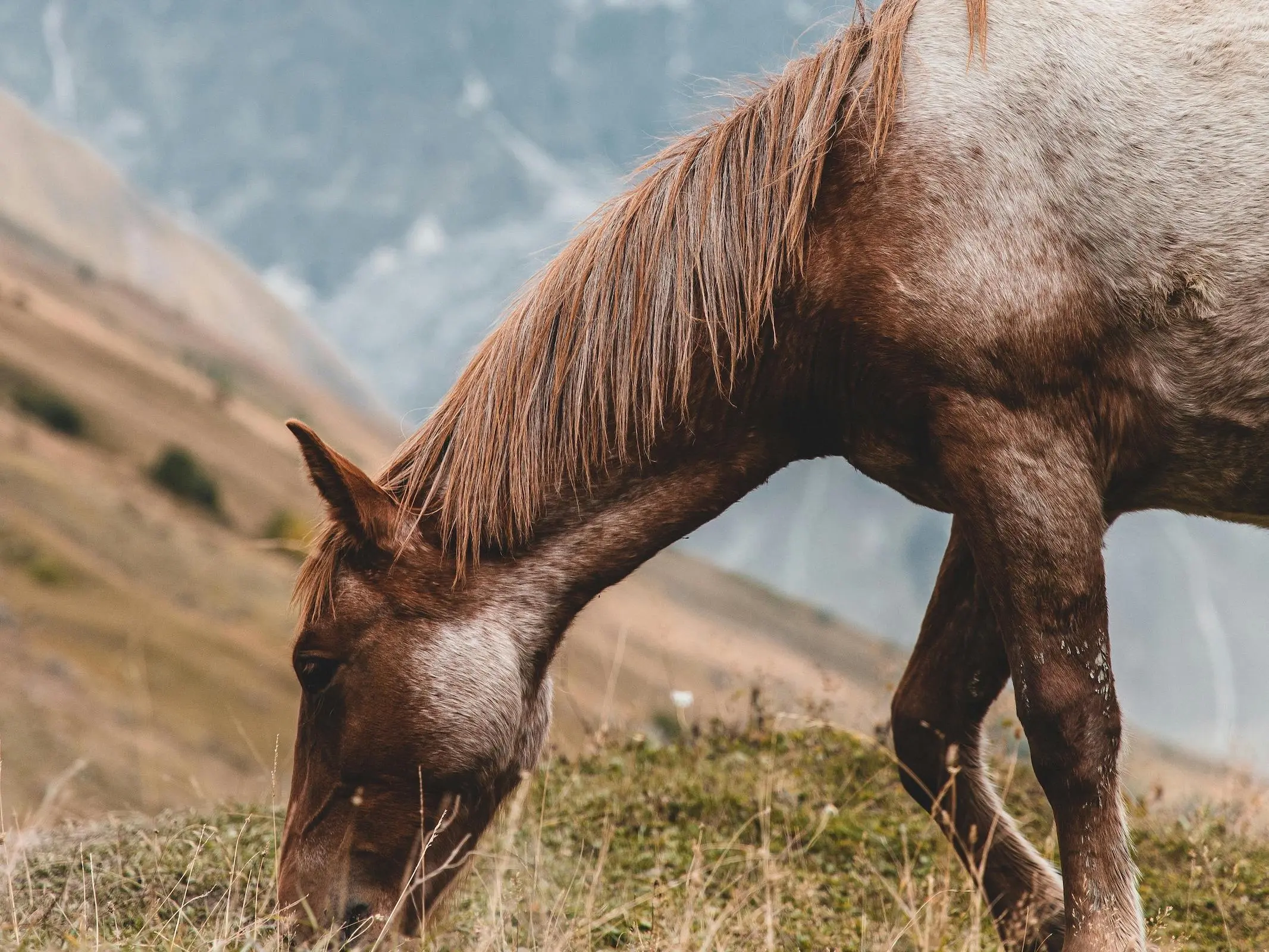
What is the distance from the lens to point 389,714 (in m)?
3.28

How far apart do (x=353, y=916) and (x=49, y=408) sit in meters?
66.6

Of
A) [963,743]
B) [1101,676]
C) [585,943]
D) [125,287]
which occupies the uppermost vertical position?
[1101,676]

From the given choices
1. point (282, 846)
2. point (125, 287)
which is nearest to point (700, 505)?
point (282, 846)

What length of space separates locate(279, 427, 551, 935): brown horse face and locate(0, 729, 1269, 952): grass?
0.16 meters

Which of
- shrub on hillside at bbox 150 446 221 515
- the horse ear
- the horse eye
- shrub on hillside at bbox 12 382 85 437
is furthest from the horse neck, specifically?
shrub on hillside at bbox 12 382 85 437

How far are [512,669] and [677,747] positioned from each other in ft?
9.58

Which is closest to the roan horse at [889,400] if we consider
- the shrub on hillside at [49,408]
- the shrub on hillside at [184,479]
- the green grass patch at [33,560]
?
the green grass patch at [33,560]

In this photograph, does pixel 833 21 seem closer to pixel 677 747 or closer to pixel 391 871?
pixel 391 871

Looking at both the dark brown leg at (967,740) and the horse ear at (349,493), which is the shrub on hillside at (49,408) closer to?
the horse ear at (349,493)

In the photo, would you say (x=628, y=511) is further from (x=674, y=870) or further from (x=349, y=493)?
(x=674, y=870)

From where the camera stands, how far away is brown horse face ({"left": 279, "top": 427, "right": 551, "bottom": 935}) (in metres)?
3.27

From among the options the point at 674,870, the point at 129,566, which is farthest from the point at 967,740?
the point at 129,566

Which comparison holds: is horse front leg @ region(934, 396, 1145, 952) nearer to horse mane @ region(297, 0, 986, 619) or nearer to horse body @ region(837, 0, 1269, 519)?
horse body @ region(837, 0, 1269, 519)

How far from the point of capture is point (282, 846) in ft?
11.1
